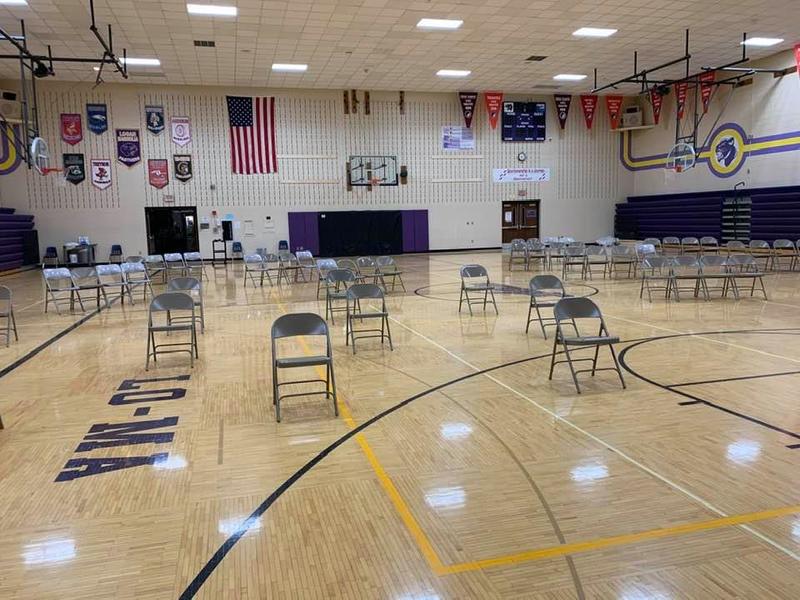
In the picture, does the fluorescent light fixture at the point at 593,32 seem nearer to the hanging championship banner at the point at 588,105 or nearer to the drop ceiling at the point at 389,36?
the drop ceiling at the point at 389,36

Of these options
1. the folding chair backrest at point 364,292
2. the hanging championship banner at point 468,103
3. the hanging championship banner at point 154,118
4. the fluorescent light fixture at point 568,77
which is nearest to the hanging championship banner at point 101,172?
the hanging championship banner at point 154,118

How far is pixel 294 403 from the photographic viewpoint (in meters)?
5.86

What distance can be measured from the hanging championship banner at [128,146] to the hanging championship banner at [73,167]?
4.29ft

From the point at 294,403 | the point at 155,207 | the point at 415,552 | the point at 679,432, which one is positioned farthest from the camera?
the point at 155,207

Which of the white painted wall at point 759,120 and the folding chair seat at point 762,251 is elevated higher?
the white painted wall at point 759,120

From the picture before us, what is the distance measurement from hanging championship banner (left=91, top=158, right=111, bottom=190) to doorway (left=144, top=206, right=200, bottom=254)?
1.74 meters

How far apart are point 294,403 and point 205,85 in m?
20.6

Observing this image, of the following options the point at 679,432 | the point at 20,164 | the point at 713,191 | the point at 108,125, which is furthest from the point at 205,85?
the point at 679,432

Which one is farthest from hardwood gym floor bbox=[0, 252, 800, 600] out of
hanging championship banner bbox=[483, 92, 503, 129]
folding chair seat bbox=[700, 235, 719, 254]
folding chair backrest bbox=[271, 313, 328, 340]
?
hanging championship banner bbox=[483, 92, 503, 129]

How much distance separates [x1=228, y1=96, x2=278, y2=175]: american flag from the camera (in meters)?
23.8

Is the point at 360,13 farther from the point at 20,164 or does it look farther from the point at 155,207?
the point at 20,164

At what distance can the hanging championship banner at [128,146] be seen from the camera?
22859 millimetres

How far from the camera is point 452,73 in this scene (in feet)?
73.3

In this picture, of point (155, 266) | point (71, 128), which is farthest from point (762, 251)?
point (71, 128)
